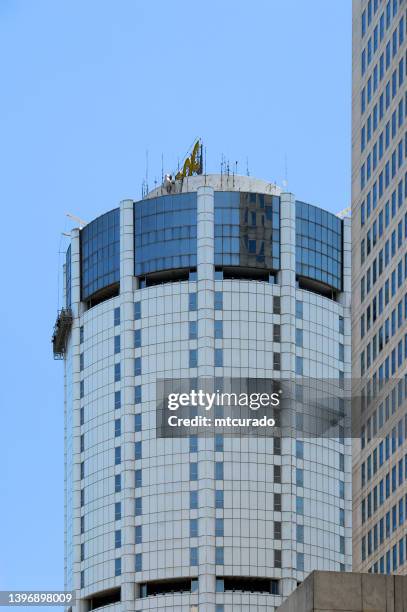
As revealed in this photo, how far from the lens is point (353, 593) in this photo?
126750 mm

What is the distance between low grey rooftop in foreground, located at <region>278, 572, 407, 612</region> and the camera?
12625cm

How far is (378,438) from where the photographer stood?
6117 inches

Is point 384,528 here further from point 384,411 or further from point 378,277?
point 378,277

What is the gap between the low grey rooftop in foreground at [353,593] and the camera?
414 feet

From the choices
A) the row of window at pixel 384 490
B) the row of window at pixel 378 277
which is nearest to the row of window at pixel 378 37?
the row of window at pixel 378 277

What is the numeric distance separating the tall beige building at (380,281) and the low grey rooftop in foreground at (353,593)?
1688 centimetres

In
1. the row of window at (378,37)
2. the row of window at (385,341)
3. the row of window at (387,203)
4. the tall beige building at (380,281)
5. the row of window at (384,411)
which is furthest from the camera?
the row of window at (378,37)

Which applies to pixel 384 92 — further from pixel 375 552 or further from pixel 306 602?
pixel 306 602

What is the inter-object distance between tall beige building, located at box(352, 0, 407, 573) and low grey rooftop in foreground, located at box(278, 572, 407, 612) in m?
16.9

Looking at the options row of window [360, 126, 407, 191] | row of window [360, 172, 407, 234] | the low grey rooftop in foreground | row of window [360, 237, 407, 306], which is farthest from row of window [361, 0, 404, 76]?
the low grey rooftop in foreground

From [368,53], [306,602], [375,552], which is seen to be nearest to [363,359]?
[375,552]

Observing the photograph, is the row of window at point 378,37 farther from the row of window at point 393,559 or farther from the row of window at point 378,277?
the row of window at point 393,559

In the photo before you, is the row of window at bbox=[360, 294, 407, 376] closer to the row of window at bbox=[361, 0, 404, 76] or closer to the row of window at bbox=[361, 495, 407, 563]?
the row of window at bbox=[361, 495, 407, 563]

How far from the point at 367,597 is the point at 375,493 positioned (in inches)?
1186
